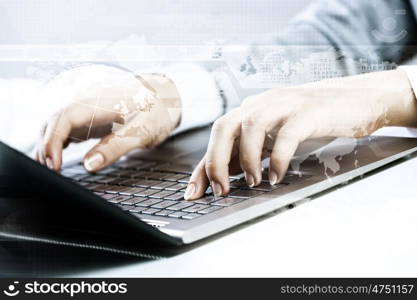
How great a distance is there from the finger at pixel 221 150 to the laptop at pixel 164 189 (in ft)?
0.04

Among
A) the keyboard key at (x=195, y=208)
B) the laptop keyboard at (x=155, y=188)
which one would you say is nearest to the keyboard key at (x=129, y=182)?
the laptop keyboard at (x=155, y=188)

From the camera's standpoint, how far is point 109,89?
2.19ft

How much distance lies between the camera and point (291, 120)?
63 cm

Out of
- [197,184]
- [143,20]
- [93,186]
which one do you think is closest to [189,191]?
[197,184]

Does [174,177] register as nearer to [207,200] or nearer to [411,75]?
[207,200]

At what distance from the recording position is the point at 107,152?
67cm

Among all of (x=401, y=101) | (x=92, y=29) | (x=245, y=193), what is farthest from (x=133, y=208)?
(x=401, y=101)

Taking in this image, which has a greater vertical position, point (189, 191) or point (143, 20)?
point (143, 20)

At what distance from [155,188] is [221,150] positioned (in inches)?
3.1

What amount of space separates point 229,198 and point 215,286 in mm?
81

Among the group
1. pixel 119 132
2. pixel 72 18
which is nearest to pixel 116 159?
pixel 119 132

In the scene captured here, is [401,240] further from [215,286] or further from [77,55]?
[77,55]

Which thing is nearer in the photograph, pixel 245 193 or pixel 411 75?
pixel 245 193

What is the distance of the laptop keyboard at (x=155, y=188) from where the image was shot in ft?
1.79
